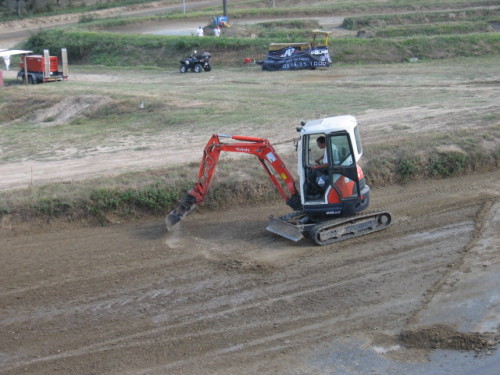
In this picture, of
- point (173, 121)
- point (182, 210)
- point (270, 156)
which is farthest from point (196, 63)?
point (270, 156)

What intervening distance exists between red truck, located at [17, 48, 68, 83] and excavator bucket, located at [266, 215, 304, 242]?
93.0ft

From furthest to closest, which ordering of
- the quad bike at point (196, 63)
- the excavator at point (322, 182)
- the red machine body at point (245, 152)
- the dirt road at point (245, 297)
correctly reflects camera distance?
the quad bike at point (196, 63) < the red machine body at point (245, 152) < the excavator at point (322, 182) < the dirt road at point (245, 297)

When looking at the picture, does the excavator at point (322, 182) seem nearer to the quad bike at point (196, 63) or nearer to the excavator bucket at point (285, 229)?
the excavator bucket at point (285, 229)

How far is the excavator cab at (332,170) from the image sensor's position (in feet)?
43.5

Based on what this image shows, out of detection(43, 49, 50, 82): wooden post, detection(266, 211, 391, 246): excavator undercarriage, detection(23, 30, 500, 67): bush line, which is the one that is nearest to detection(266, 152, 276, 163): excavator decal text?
detection(266, 211, 391, 246): excavator undercarriage

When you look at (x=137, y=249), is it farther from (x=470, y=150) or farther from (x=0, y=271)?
(x=470, y=150)

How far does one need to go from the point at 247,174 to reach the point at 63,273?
5825 millimetres

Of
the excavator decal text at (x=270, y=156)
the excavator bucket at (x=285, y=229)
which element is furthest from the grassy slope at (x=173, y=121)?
the excavator decal text at (x=270, y=156)

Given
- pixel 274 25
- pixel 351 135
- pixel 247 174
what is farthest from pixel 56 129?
pixel 274 25

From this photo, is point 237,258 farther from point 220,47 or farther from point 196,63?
point 220,47

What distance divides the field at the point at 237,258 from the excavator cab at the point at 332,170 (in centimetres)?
81

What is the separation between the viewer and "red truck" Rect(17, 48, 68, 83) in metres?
39.1

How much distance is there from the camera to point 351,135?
43.3ft

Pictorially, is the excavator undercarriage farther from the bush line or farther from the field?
the bush line
